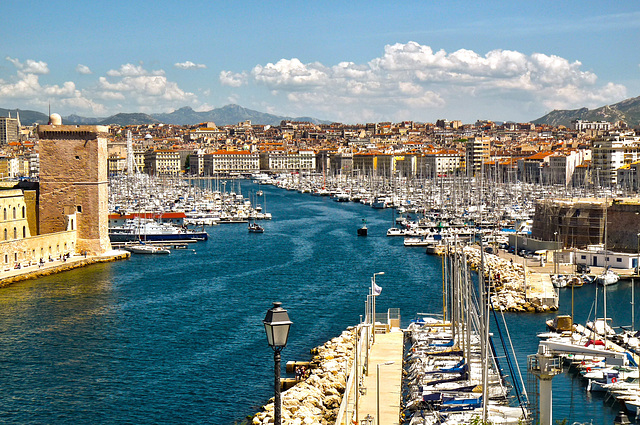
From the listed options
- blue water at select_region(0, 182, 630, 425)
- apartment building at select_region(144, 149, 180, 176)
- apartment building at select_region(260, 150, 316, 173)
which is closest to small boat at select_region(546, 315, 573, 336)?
blue water at select_region(0, 182, 630, 425)

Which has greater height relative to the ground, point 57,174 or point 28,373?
point 57,174

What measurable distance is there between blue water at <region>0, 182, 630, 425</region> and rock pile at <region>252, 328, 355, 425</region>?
0.79 m

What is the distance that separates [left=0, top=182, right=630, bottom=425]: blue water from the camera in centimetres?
1193

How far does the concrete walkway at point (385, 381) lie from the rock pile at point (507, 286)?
2.49 m

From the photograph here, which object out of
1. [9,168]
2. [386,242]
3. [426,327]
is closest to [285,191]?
[9,168]

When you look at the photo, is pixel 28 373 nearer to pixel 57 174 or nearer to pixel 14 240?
pixel 14 240

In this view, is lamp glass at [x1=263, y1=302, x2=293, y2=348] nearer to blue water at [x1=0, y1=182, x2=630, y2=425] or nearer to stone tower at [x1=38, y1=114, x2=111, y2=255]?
blue water at [x1=0, y1=182, x2=630, y2=425]

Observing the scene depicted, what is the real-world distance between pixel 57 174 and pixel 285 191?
4494 cm

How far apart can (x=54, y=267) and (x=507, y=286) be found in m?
12.5

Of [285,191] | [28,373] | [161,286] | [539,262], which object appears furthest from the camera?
[285,191]

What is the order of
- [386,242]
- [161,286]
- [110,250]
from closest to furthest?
[161,286], [110,250], [386,242]

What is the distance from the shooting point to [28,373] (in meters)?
13.3

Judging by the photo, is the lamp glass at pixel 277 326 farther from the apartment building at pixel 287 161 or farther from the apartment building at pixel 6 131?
the apartment building at pixel 6 131

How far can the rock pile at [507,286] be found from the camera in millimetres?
18078
